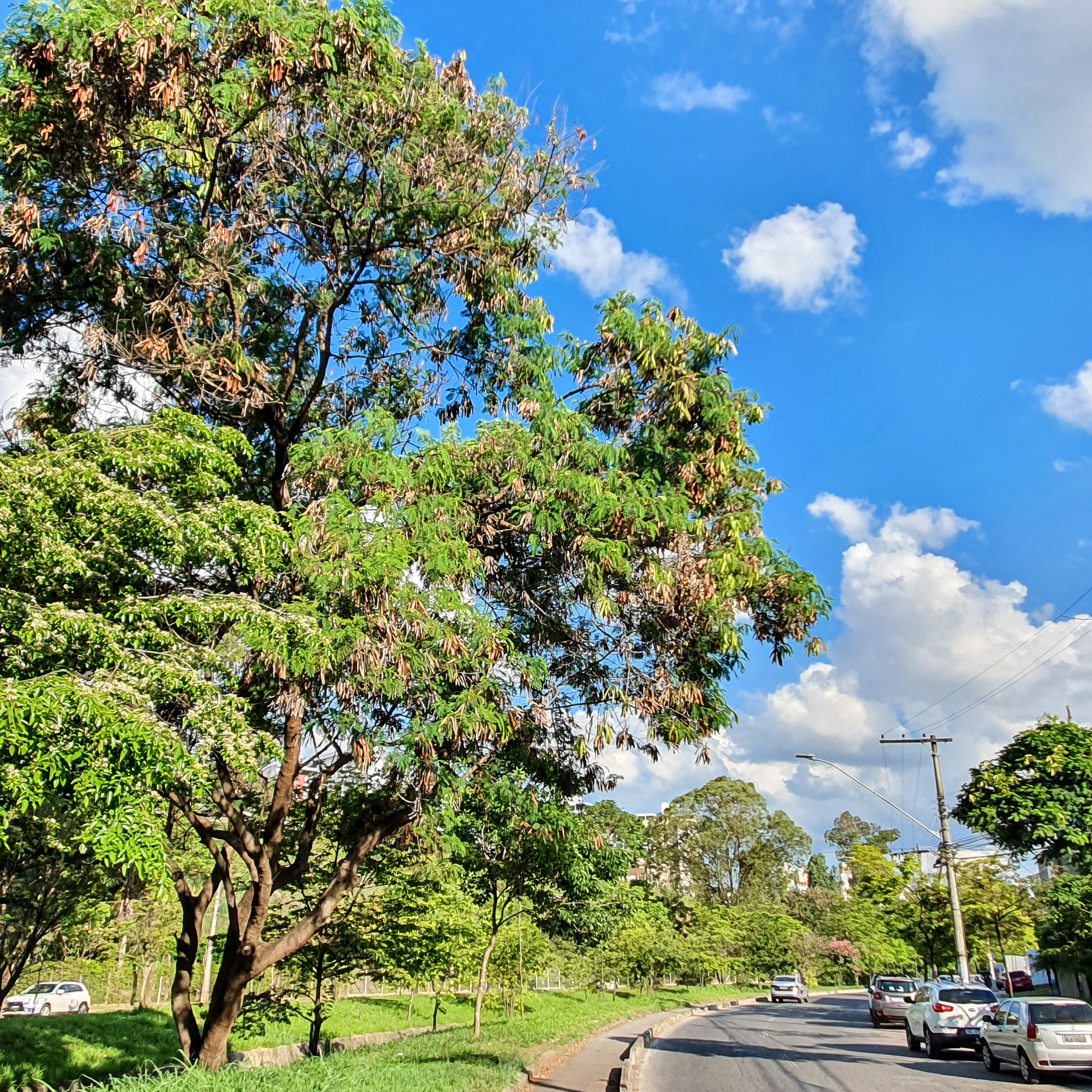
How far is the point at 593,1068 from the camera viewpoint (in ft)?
59.0

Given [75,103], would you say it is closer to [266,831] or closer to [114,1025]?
[266,831]

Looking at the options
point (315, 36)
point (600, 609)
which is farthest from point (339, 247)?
point (600, 609)

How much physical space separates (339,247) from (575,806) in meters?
9.66

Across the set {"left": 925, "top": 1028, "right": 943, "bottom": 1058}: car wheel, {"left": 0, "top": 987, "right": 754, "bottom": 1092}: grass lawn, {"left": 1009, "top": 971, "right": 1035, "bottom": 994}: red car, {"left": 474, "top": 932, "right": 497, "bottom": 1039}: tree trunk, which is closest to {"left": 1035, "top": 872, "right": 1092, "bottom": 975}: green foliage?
{"left": 925, "top": 1028, "right": 943, "bottom": 1058}: car wheel

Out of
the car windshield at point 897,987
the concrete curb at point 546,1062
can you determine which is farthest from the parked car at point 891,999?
the concrete curb at point 546,1062

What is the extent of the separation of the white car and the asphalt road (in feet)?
61.9

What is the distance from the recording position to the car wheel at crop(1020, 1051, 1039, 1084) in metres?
14.6

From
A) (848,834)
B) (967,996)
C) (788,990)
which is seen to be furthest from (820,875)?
(967,996)

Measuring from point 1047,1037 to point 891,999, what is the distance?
1833 centimetres

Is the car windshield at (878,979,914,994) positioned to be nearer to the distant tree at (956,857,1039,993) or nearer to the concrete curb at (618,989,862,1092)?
the concrete curb at (618,989,862,1092)

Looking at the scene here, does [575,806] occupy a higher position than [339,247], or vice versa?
[339,247]

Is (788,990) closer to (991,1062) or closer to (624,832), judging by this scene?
(624,832)

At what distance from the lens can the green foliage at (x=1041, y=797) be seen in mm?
16500

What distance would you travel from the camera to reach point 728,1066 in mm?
18031
